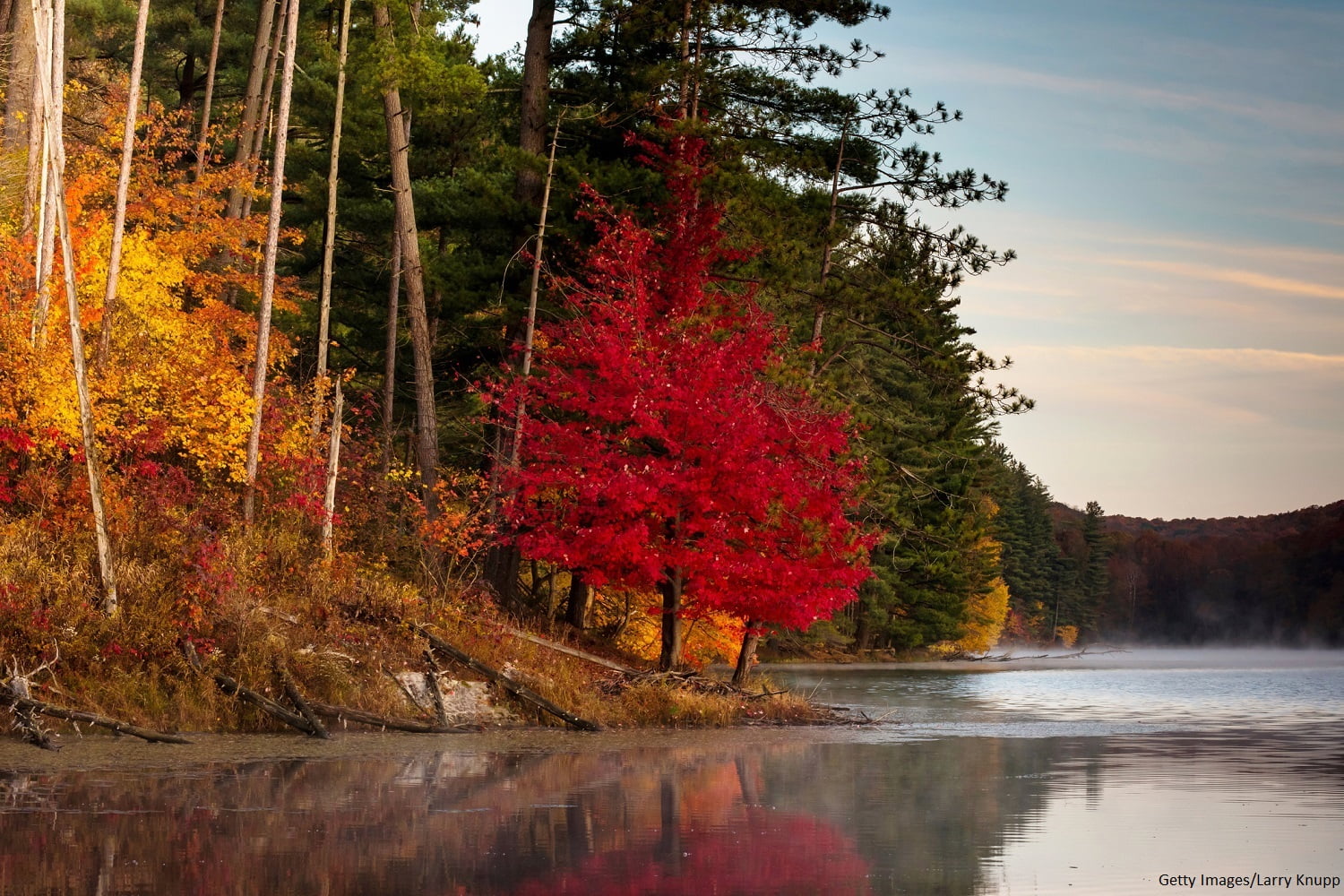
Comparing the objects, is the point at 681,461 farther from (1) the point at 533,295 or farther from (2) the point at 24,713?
(2) the point at 24,713

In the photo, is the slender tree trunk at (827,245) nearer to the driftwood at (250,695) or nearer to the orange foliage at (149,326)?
the orange foliage at (149,326)

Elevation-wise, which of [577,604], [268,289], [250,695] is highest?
[268,289]

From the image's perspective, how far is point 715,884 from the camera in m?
9.79

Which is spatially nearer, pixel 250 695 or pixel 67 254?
pixel 250 695

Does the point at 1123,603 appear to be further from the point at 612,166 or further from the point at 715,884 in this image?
the point at 715,884

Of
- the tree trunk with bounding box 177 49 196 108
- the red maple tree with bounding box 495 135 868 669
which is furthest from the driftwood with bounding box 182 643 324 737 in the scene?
the tree trunk with bounding box 177 49 196 108

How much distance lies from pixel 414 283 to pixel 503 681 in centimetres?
935

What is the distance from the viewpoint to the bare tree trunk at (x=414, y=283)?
2719 centimetres

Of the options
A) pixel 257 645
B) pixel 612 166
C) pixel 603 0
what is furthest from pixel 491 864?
pixel 603 0

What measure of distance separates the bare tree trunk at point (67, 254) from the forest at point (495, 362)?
0.25 ft

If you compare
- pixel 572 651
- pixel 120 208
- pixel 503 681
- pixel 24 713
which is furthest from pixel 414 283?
pixel 24 713

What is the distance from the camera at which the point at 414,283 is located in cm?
2739

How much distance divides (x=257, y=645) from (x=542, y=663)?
15.7 feet

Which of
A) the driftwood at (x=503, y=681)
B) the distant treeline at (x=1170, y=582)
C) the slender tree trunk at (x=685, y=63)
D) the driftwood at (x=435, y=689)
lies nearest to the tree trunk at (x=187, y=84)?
the slender tree trunk at (x=685, y=63)
